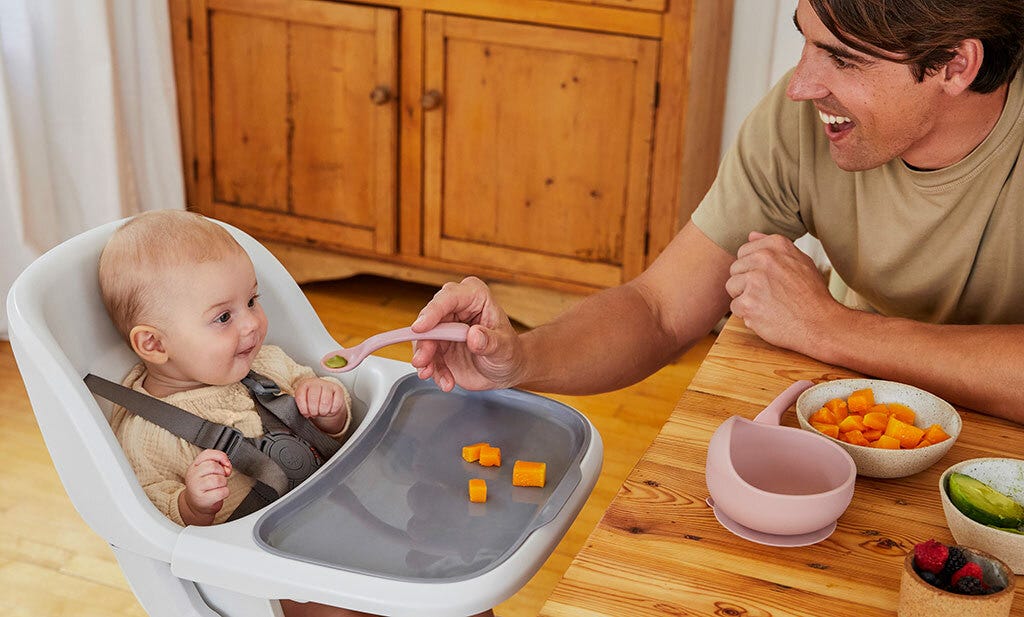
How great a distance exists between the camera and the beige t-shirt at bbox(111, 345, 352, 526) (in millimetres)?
1322

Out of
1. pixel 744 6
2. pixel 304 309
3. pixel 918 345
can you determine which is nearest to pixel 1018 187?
pixel 918 345

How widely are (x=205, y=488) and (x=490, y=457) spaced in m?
0.31

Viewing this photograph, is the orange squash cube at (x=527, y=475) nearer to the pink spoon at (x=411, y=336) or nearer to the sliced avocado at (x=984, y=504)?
the pink spoon at (x=411, y=336)

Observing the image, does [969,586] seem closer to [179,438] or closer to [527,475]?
[527,475]

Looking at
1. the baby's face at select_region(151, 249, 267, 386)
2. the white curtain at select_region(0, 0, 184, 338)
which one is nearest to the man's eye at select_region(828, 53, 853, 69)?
the baby's face at select_region(151, 249, 267, 386)

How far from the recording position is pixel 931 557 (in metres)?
0.84

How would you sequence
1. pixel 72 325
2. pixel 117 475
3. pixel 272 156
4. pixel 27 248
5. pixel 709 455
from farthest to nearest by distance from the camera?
1. pixel 272 156
2. pixel 27 248
3. pixel 72 325
4. pixel 117 475
5. pixel 709 455

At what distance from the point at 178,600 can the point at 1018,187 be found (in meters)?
1.07

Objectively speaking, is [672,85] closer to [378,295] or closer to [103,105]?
[378,295]

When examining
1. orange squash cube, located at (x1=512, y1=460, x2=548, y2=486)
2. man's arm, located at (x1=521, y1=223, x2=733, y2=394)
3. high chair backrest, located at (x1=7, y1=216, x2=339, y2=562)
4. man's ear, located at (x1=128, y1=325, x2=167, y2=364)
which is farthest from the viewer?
man's arm, located at (x1=521, y1=223, x2=733, y2=394)

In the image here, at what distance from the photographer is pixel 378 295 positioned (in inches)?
132

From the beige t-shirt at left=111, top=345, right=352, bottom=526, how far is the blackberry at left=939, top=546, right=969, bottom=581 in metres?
0.81

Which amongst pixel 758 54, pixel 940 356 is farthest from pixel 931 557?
pixel 758 54

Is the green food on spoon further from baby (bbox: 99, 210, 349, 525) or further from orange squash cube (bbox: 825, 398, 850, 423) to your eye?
orange squash cube (bbox: 825, 398, 850, 423)
